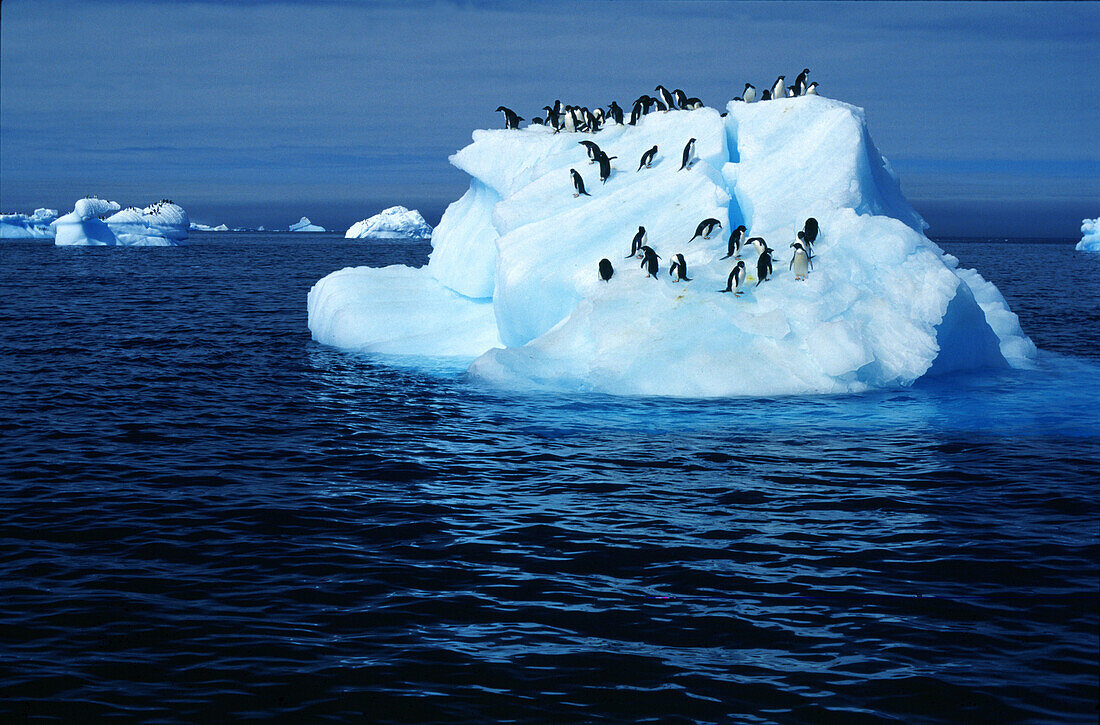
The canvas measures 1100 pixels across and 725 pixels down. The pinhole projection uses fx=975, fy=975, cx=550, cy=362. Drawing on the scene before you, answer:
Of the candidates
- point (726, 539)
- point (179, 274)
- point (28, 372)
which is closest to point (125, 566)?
point (726, 539)

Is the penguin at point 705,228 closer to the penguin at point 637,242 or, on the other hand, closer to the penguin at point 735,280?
the penguin at point 637,242

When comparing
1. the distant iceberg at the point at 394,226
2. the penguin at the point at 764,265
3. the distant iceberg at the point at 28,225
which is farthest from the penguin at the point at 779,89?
the distant iceberg at the point at 394,226

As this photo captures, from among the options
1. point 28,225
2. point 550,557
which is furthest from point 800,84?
point 28,225

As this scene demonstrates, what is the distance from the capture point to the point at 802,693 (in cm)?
593

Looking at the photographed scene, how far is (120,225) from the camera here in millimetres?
92188

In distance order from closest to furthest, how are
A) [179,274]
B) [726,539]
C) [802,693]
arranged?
1. [802,693]
2. [726,539]
3. [179,274]

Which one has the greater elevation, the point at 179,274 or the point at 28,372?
the point at 179,274

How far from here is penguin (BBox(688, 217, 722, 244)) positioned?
17.5m

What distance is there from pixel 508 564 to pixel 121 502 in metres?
4.51

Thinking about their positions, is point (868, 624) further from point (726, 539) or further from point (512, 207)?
point (512, 207)

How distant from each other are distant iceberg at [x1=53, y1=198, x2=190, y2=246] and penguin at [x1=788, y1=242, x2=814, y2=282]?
83.2 m

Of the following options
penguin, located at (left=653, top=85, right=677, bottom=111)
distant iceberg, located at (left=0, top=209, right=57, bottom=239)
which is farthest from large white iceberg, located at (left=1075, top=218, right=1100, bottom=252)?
distant iceberg, located at (left=0, top=209, right=57, bottom=239)

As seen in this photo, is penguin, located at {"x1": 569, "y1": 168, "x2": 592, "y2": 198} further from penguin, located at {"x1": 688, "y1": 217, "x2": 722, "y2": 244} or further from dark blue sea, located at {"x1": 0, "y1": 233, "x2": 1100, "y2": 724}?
dark blue sea, located at {"x1": 0, "y1": 233, "x2": 1100, "y2": 724}

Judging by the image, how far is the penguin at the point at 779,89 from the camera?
21078mm
